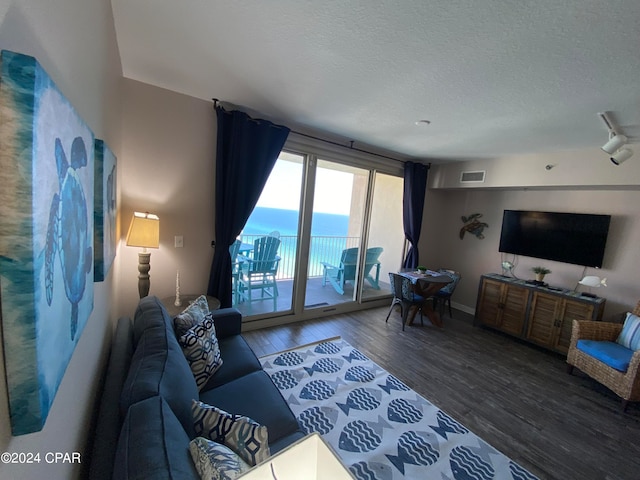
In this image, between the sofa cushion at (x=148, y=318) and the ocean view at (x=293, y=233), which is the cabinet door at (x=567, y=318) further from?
the sofa cushion at (x=148, y=318)

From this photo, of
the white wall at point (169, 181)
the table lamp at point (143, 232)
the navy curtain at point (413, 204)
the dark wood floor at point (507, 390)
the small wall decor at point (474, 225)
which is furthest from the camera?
the small wall decor at point (474, 225)

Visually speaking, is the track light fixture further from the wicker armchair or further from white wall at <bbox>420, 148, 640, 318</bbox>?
the wicker armchair

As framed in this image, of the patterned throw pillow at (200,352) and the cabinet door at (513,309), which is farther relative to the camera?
the cabinet door at (513,309)

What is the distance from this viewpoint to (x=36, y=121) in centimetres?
47

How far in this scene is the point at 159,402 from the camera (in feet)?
3.02

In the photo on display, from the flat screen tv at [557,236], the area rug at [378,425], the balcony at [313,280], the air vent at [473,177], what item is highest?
the air vent at [473,177]

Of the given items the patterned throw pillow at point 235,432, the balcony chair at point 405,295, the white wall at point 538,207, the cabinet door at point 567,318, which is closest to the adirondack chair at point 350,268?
the balcony chair at point 405,295

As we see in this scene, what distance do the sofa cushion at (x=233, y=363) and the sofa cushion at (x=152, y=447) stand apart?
0.78 m

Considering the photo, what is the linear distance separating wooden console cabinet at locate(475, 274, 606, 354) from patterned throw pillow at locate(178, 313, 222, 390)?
3722 millimetres

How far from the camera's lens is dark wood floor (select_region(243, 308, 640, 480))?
1.86 m

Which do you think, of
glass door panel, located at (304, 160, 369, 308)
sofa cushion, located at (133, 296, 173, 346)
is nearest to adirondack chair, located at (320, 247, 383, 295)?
glass door panel, located at (304, 160, 369, 308)

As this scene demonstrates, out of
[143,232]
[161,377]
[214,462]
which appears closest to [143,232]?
[143,232]

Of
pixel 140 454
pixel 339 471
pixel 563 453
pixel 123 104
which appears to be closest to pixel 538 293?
pixel 563 453

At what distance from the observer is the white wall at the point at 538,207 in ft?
9.84
